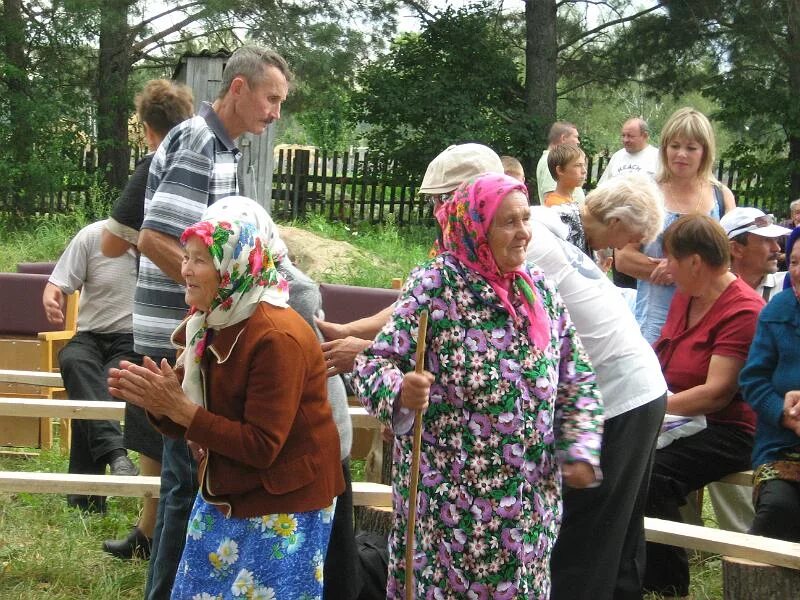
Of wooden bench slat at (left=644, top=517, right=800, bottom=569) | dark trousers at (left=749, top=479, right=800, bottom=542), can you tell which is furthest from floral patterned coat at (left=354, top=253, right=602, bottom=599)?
dark trousers at (left=749, top=479, right=800, bottom=542)

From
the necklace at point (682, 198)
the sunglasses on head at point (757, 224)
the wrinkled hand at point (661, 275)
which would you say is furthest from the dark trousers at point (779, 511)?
the necklace at point (682, 198)

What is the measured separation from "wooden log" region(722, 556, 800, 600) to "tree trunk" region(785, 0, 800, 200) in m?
13.6

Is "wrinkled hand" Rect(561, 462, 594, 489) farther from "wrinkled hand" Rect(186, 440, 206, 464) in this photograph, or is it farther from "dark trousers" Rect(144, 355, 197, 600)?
"dark trousers" Rect(144, 355, 197, 600)

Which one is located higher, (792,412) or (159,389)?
(159,389)

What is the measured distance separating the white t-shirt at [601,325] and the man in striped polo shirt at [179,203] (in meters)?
1.06

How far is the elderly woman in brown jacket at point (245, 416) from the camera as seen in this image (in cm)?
289

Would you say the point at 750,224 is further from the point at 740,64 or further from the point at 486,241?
the point at 740,64

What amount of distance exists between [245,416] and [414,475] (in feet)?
1.54

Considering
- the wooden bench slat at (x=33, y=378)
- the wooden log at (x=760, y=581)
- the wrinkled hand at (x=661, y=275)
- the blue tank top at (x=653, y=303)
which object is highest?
the wrinkled hand at (x=661, y=275)

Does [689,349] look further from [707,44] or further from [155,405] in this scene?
[707,44]

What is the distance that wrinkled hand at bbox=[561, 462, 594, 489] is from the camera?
3.09 m

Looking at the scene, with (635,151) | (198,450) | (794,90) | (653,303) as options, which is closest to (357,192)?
(794,90)

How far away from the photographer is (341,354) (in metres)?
3.42

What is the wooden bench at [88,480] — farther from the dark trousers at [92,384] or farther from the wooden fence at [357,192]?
the wooden fence at [357,192]
